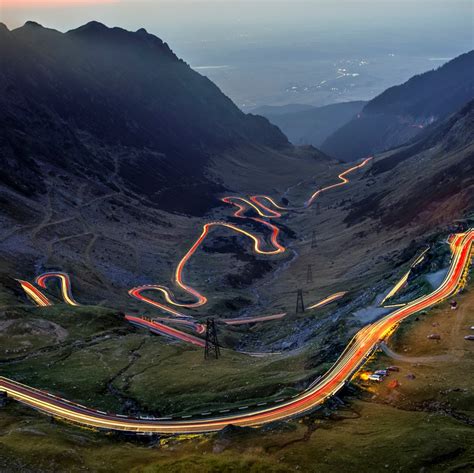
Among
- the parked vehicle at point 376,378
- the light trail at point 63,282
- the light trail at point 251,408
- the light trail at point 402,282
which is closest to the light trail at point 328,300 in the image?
the light trail at point 402,282

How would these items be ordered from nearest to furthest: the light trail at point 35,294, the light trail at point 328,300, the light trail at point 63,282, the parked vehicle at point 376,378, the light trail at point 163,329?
the parked vehicle at point 376,378, the light trail at point 163,329, the light trail at point 35,294, the light trail at point 328,300, the light trail at point 63,282

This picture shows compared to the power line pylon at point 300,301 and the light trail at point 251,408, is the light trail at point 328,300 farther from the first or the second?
the light trail at point 251,408

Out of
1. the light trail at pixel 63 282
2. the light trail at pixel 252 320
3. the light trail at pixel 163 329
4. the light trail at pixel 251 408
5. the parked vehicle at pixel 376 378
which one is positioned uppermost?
the parked vehicle at pixel 376 378

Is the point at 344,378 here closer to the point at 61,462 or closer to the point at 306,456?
the point at 306,456

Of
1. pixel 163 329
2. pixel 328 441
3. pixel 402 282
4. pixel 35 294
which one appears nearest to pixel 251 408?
pixel 328 441

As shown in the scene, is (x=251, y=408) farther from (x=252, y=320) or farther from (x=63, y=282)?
(x=63, y=282)

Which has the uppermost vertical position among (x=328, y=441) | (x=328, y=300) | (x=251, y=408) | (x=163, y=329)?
(x=328, y=441)

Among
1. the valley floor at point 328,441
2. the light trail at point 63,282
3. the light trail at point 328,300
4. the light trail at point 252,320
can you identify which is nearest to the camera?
the valley floor at point 328,441

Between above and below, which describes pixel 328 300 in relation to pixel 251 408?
below

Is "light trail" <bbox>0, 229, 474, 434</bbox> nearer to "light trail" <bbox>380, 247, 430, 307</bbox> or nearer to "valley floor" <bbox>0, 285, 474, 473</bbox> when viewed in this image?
"valley floor" <bbox>0, 285, 474, 473</bbox>

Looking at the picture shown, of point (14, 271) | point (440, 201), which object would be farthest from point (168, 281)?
point (440, 201)
